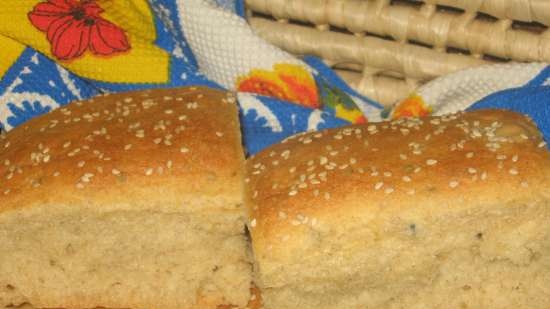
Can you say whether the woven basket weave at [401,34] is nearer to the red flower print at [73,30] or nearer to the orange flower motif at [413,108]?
the orange flower motif at [413,108]

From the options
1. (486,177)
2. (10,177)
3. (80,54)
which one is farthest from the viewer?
A: (80,54)

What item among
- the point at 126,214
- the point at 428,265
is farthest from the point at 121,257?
the point at 428,265

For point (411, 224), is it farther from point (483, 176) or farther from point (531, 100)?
point (531, 100)

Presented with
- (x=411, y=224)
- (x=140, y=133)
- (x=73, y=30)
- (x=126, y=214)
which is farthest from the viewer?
(x=73, y=30)

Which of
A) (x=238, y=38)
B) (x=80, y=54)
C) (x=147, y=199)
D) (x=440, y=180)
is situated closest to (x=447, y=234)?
(x=440, y=180)

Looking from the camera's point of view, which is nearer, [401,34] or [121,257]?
[121,257]

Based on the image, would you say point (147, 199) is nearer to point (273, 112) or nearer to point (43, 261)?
point (43, 261)
